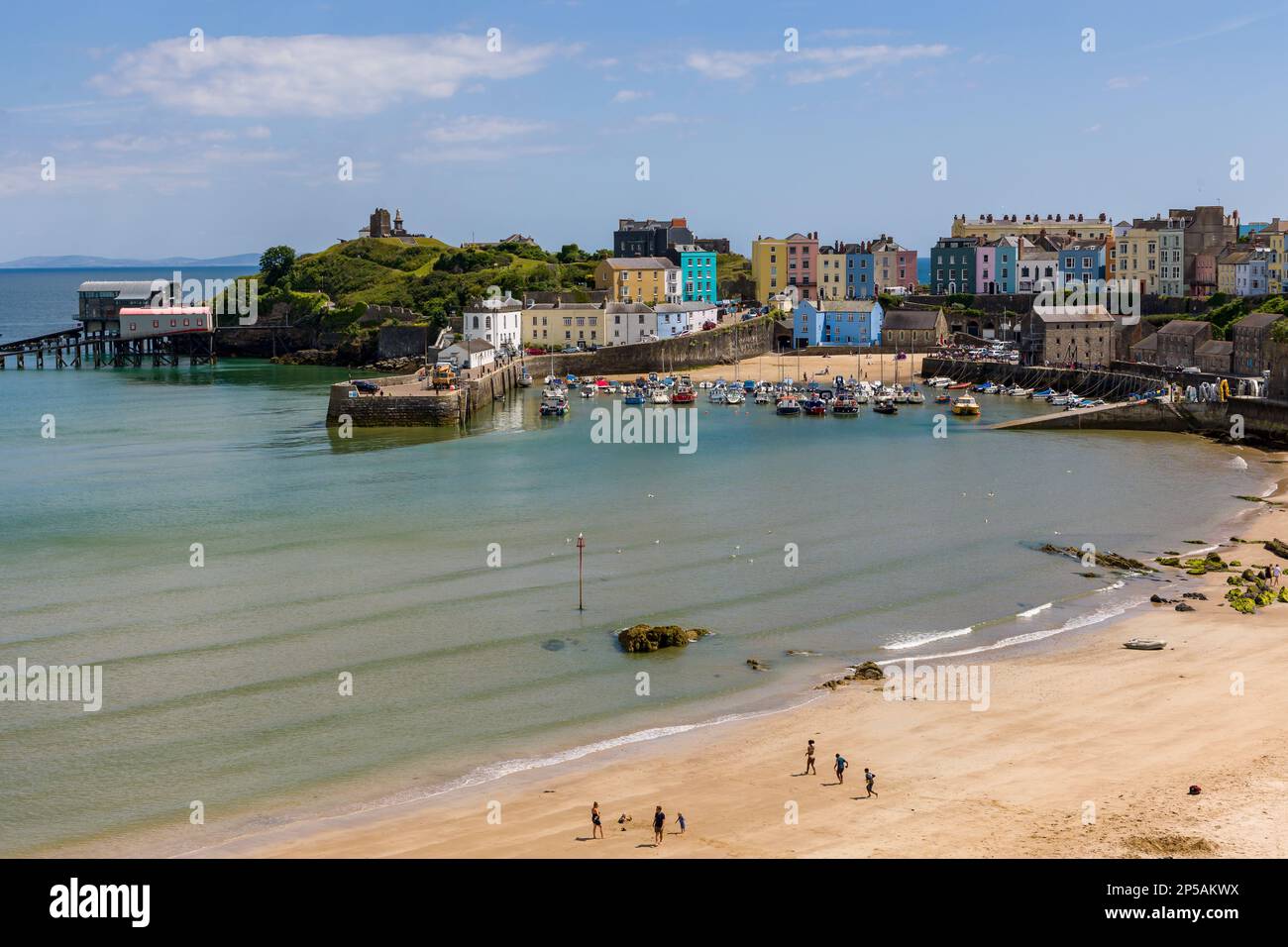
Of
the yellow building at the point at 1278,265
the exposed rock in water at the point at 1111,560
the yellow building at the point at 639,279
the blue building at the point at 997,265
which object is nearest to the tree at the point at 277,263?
the yellow building at the point at 639,279

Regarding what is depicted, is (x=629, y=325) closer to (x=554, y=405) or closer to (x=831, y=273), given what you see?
(x=554, y=405)

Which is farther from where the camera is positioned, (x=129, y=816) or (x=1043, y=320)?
(x=1043, y=320)

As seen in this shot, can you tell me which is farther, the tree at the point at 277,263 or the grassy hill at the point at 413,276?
the tree at the point at 277,263

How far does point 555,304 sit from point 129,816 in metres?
77.1

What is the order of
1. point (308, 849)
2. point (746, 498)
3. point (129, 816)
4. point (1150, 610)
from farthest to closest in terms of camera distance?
1. point (746, 498)
2. point (1150, 610)
3. point (129, 816)
4. point (308, 849)

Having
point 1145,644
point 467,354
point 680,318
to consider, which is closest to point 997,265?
point 680,318

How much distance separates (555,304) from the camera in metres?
93.9

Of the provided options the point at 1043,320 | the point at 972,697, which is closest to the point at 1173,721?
the point at 972,697

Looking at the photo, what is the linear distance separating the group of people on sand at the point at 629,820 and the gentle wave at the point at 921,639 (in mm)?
9778

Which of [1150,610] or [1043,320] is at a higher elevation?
[1043,320]

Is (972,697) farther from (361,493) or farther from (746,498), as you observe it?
(361,493)

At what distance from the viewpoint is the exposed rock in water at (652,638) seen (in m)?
25.9

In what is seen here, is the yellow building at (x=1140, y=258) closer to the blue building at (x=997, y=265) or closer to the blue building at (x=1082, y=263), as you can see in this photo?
the blue building at (x=1082, y=263)

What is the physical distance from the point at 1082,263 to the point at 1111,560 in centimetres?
7872
